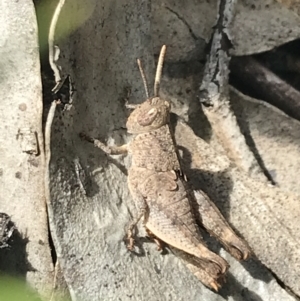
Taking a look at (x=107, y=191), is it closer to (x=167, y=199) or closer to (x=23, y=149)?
(x=167, y=199)

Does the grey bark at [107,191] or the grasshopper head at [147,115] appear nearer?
the grey bark at [107,191]

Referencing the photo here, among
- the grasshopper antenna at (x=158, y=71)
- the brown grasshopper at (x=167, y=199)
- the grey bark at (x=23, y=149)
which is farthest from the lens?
the grasshopper antenna at (x=158, y=71)

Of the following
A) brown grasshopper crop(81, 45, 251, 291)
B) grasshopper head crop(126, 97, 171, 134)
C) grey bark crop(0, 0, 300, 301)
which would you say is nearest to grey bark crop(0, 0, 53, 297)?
grey bark crop(0, 0, 300, 301)

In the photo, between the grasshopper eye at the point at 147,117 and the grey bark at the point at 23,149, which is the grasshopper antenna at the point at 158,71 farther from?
the grey bark at the point at 23,149

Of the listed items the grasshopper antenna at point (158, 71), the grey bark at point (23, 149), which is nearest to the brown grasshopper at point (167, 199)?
the grasshopper antenna at point (158, 71)

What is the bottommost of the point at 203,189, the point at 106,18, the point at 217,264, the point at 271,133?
the point at 217,264

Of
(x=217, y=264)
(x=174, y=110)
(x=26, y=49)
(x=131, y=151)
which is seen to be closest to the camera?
(x=26, y=49)

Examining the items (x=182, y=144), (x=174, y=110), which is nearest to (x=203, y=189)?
(x=182, y=144)

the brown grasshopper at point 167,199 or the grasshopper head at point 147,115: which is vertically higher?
the grasshopper head at point 147,115

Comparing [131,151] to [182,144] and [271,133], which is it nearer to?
[182,144]

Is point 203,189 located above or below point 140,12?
below
